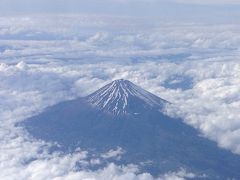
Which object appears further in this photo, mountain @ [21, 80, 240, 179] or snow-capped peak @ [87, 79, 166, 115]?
snow-capped peak @ [87, 79, 166, 115]

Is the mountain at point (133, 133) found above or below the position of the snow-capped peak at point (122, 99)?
below

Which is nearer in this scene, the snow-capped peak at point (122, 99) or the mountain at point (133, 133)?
the mountain at point (133, 133)

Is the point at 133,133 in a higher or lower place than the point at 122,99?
lower

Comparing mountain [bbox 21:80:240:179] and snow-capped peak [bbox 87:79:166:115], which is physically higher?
snow-capped peak [bbox 87:79:166:115]

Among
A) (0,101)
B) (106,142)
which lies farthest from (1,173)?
(0,101)

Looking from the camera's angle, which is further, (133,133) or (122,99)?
(122,99)

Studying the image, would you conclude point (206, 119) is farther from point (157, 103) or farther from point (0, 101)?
point (0, 101)
